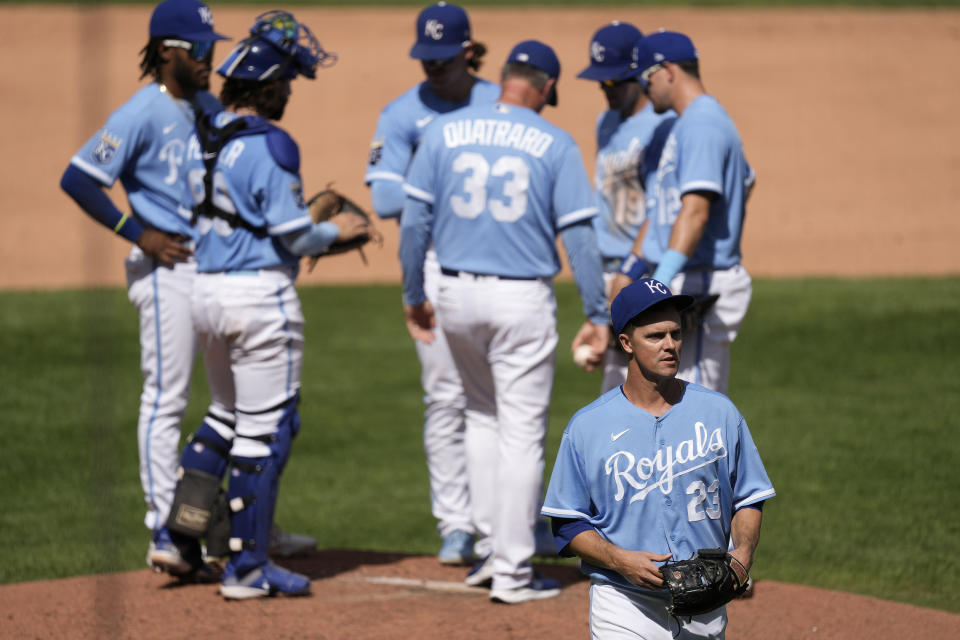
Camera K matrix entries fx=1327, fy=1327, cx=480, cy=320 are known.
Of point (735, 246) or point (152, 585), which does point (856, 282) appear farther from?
point (152, 585)

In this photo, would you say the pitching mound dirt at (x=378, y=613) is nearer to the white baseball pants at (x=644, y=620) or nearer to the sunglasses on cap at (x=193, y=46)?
the white baseball pants at (x=644, y=620)

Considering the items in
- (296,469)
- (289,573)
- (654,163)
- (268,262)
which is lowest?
(296,469)

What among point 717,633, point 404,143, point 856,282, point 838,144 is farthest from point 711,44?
point 717,633

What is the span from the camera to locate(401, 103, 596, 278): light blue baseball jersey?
5.58m

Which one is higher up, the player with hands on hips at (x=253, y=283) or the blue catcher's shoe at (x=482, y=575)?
the player with hands on hips at (x=253, y=283)

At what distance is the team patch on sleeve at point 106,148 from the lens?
5.91m

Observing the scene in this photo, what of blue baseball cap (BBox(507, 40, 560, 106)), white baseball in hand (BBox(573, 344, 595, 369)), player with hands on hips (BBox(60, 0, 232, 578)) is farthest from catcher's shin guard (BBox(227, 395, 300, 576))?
blue baseball cap (BBox(507, 40, 560, 106))

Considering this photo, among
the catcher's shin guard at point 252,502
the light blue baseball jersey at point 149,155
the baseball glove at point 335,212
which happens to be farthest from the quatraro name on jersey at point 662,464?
the light blue baseball jersey at point 149,155

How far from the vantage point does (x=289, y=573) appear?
5645mm

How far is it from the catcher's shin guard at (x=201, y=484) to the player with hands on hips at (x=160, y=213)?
256 millimetres

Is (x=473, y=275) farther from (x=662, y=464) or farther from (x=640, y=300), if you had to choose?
(x=662, y=464)

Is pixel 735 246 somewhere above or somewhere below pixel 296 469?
above

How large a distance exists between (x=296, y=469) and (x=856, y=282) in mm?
8161

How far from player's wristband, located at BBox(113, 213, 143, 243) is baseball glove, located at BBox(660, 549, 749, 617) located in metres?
3.27
